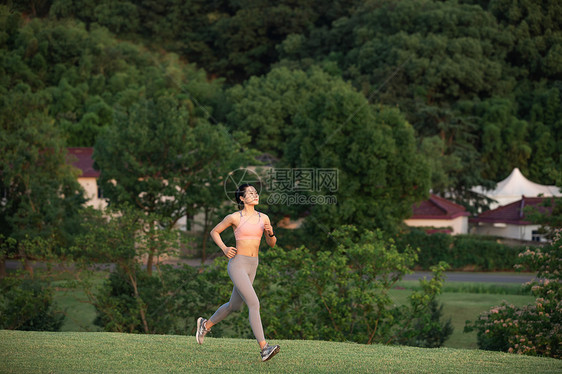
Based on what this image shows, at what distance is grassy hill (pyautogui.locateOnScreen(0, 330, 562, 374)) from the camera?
10.1 meters

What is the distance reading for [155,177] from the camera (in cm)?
3538

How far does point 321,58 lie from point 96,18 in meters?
30.0

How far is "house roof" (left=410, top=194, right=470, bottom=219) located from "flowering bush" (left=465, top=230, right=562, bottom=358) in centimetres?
3103

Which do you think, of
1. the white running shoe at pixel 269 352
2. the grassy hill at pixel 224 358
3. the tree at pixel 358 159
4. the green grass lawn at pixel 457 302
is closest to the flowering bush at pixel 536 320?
the grassy hill at pixel 224 358

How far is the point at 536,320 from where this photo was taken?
1492 centimetres

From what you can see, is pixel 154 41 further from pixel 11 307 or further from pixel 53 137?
pixel 11 307

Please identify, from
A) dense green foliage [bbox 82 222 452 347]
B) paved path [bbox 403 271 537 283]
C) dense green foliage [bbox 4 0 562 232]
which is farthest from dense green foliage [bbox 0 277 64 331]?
dense green foliage [bbox 4 0 562 232]

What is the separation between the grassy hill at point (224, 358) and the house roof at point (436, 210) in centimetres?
3663

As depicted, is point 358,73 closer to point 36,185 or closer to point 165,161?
point 165,161

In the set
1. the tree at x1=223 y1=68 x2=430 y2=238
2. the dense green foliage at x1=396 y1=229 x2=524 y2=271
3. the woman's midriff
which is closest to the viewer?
the woman's midriff

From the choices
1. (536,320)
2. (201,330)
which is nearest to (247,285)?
(201,330)

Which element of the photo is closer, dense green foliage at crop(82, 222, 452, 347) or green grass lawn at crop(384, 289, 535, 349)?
dense green foliage at crop(82, 222, 452, 347)

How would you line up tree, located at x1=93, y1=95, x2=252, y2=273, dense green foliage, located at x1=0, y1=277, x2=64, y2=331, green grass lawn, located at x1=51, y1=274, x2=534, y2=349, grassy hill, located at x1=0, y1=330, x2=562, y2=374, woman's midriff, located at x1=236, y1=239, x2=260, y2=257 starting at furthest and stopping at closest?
1. tree, located at x1=93, y1=95, x2=252, y2=273
2. green grass lawn, located at x1=51, y1=274, x2=534, y2=349
3. dense green foliage, located at x1=0, y1=277, x2=64, y2=331
4. woman's midriff, located at x1=236, y1=239, x2=260, y2=257
5. grassy hill, located at x1=0, y1=330, x2=562, y2=374

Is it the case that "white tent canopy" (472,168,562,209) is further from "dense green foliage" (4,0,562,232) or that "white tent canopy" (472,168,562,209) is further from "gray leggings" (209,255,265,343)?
"gray leggings" (209,255,265,343)
